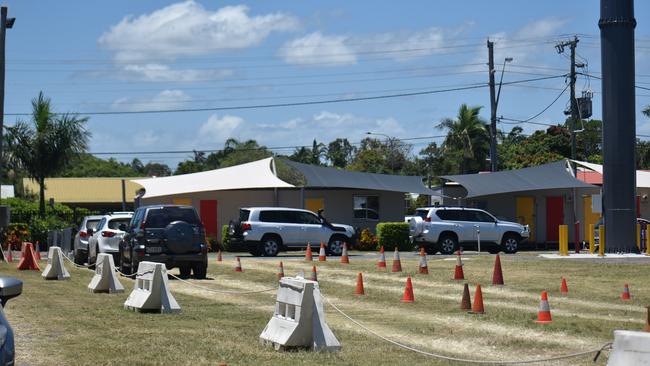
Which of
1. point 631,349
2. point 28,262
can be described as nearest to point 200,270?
point 28,262

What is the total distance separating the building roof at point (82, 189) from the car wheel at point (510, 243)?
3727cm

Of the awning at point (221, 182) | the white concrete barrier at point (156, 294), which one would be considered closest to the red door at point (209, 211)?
the awning at point (221, 182)

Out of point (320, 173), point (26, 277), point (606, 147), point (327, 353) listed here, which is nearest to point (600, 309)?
point (327, 353)

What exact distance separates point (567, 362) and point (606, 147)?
22.7 metres

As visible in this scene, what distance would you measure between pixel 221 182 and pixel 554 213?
15.2 metres

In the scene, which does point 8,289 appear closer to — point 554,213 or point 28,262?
point 28,262

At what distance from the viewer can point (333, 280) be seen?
23422 millimetres

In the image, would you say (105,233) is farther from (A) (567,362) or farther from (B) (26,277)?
(A) (567,362)

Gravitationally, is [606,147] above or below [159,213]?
above

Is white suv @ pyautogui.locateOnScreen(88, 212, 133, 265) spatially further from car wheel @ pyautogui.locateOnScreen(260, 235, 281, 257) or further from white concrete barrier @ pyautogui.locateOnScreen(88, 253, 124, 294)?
car wheel @ pyautogui.locateOnScreen(260, 235, 281, 257)

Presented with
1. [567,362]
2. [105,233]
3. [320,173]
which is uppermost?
[320,173]

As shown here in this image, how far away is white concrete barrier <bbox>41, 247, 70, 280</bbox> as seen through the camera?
2397 cm

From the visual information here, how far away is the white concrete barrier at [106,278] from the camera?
19359mm

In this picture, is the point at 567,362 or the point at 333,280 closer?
the point at 567,362
